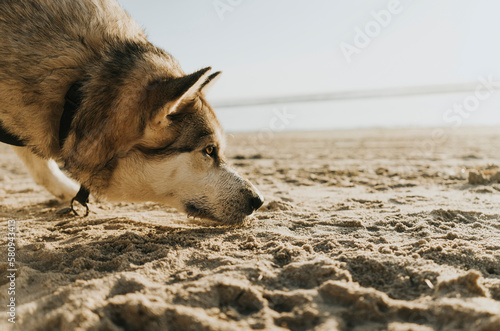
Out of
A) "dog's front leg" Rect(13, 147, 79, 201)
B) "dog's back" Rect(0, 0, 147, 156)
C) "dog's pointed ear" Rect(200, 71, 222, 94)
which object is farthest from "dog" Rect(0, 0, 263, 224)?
"dog's front leg" Rect(13, 147, 79, 201)

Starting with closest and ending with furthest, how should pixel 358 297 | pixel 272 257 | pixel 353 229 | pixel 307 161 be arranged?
1. pixel 358 297
2. pixel 272 257
3. pixel 353 229
4. pixel 307 161

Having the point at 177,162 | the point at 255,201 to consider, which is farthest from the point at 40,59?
the point at 255,201

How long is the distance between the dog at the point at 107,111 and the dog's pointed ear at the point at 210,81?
262 mm

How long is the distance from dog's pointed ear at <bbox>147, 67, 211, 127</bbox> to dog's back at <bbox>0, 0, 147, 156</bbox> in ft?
1.80

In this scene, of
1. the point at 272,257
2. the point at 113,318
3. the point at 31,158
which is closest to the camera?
the point at 113,318

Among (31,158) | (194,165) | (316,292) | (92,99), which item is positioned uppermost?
(92,99)

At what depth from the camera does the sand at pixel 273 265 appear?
1.66m

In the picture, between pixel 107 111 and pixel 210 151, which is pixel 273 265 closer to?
pixel 210 151

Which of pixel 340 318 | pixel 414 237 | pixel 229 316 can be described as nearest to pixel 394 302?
pixel 340 318

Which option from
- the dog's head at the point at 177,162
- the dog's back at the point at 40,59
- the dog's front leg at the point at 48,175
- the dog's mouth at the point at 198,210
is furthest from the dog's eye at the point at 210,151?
the dog's front leg at the point at 48,175

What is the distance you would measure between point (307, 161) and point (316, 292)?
5513 mm

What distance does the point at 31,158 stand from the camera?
12.8 feet

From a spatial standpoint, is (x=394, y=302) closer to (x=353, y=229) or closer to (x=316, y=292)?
(x=316, y=292)

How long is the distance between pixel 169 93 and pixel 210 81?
762 millimetres
